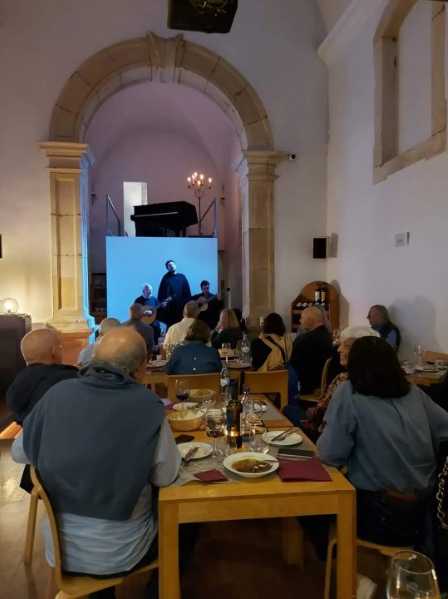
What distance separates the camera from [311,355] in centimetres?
405

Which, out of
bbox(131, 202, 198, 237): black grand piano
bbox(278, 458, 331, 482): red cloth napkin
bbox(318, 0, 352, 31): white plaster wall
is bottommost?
bbox(278, 458, 331, 482): red cloth napkin

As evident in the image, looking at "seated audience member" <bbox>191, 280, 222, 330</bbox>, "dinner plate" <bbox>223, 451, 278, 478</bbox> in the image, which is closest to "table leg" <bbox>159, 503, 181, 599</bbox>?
"dinner plate" <bbox>223, 451, 278, 478</bbox>

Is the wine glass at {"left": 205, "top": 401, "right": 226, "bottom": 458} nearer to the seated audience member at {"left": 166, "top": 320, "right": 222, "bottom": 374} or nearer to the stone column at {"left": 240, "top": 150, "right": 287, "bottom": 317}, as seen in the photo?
the seated audience member at {"left": 166, "top": 320, "right": 222, "bottom": 374}

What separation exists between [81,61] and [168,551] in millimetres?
6845

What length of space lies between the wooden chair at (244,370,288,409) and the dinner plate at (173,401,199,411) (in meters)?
0.56

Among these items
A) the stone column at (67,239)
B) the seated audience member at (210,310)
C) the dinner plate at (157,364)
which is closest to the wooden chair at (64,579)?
the dinner plate at (157,364)

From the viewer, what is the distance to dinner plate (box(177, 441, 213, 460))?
2.07 meters

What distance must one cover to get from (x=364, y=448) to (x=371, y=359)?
1.18 ft

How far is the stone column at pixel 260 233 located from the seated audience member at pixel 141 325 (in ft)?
7.21

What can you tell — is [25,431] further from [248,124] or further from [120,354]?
[248,124]

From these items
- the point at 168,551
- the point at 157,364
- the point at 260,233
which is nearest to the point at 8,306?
the point at 157,364

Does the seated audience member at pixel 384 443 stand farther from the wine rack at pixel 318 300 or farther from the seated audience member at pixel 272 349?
the wine rack at pixel 318 300

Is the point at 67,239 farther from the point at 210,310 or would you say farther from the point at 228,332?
the point at 228,332

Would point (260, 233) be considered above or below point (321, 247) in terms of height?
above
